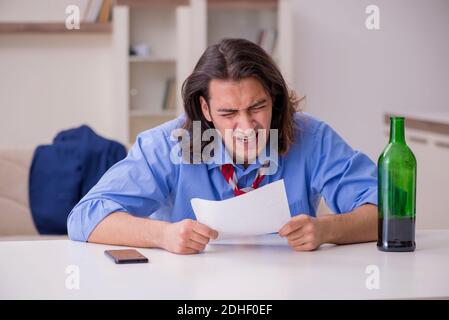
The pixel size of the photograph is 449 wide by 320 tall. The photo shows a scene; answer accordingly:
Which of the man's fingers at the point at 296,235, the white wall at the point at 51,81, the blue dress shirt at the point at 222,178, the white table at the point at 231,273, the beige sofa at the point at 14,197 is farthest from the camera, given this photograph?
the white wall at the point at 51,81

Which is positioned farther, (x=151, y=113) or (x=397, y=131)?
(x=151, y=113)

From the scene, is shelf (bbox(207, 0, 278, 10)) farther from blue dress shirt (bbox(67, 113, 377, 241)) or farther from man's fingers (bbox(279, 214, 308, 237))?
man's fingers (bbox(279, 214, 308, 237))

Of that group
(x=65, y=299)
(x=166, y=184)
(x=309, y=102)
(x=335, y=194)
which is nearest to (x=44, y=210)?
(x=166, y=184)

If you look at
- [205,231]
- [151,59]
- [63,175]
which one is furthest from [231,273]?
[151,59]

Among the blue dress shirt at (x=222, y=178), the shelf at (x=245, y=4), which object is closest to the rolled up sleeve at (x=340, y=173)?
the blue dress shirt at (x=222, y=178)

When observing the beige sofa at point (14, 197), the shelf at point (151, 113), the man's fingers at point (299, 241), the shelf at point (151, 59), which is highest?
the shelf at point (151, 59)

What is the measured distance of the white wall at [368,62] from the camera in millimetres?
5234

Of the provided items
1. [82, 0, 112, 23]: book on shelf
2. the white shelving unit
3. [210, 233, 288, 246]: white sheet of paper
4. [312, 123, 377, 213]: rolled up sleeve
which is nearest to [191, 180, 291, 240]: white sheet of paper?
[210, 233, 288, 246]: white sheet of paper

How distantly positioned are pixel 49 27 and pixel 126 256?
3421mm

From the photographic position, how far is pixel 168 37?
16.1ft

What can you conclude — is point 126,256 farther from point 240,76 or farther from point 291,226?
point 240,76

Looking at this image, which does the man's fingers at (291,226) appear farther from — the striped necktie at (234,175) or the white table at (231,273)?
the striped necktie at (234,175)

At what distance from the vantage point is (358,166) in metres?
1.96
